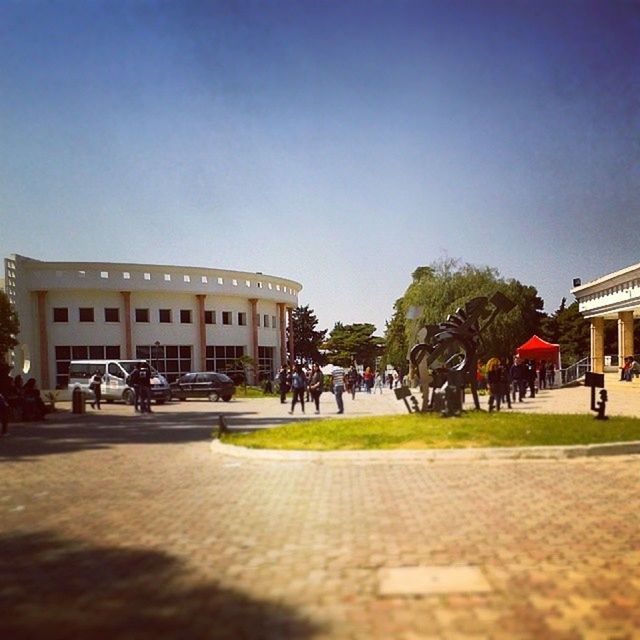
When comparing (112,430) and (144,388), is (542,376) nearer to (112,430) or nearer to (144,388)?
(144,388)

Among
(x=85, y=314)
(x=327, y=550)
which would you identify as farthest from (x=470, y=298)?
(x=327, y=550)

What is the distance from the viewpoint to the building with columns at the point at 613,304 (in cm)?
3416

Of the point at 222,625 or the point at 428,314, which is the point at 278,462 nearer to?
the point at 222,625

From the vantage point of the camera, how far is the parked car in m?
31.6

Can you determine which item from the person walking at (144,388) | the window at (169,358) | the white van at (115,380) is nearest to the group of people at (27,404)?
the person walking at (144,388)

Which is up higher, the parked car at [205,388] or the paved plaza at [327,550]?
the paved plaza at [327,550]

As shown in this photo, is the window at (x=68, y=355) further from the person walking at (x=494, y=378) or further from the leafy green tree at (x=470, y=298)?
the person walking at (x=494, y=378)

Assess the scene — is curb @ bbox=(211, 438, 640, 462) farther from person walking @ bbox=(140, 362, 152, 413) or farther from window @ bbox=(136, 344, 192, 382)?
window @ bbox=(136, 344, 192, 382)

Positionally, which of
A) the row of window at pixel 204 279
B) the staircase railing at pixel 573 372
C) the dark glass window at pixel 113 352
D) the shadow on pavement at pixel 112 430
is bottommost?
the staircase railing at pixel 573 372

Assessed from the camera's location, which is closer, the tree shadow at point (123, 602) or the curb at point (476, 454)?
the tree shadow at point (123, 602)

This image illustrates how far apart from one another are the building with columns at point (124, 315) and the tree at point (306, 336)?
27997mm

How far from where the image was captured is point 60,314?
4456 centimetres

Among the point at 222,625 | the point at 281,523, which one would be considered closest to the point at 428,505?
the point at 281,523

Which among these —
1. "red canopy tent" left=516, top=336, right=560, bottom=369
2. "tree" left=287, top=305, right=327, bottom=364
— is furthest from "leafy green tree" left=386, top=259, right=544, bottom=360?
"tree" left=287, top=305, right=327, bottom=364
